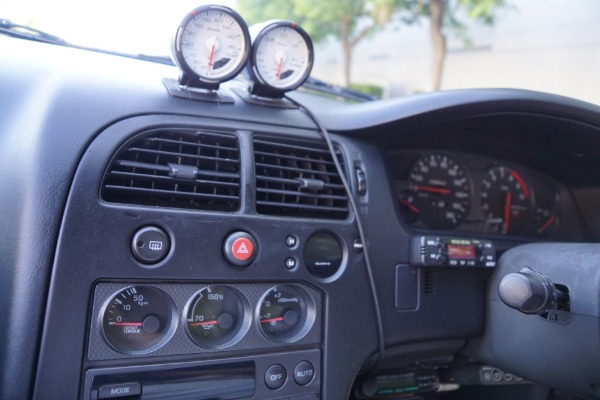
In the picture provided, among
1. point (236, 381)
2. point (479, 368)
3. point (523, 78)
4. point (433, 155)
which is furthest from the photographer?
point (523, 78)

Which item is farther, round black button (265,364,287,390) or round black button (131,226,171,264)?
round black button (265,364,287,390)

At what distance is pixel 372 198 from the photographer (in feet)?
6.81

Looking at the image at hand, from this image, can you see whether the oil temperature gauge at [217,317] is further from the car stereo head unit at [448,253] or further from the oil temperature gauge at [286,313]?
the car stereo head unit at [448,253]

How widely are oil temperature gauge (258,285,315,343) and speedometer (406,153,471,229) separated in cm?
81

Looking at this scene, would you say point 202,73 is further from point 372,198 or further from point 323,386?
point 323,386

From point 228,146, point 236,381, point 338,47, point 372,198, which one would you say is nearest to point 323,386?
point 236,381

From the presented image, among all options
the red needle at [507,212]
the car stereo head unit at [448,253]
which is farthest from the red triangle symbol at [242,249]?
the red needle at [507,212]

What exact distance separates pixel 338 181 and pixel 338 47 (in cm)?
963

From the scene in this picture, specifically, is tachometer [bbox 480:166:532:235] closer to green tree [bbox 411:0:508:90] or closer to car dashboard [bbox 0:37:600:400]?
car dashboard [bbox 0:37:600:400]

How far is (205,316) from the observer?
173 centimetres

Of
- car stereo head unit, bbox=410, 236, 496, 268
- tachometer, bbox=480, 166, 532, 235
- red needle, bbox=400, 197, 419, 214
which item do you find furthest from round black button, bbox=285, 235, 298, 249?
tachometer, bbox=480, 166, 532, 235

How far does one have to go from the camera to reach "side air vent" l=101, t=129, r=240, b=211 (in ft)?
5.41

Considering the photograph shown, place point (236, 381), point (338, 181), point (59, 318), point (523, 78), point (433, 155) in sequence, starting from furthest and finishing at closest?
point (523, 78) → point (433, 155) → point (338, 181) → point (236, 381) → point (59, 318)

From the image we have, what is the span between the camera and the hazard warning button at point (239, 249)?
5.59 feet
